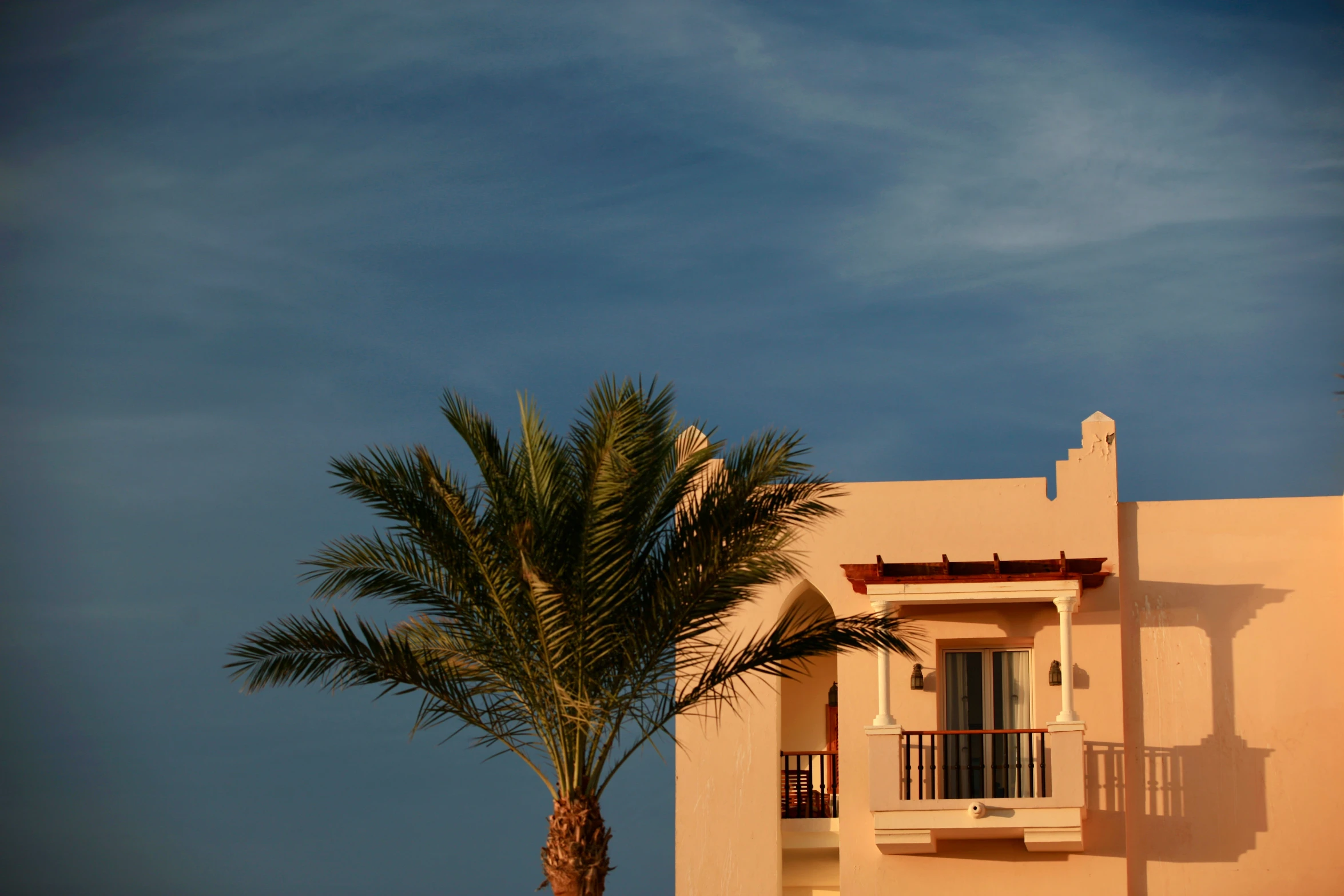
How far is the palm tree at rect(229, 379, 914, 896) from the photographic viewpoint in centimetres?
1252

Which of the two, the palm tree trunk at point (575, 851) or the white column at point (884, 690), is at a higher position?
the white column at point (884, 690)

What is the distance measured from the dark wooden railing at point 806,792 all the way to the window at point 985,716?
1.49 meters

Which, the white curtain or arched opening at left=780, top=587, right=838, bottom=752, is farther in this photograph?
arched opening at left=780, top=587, right=838, bottom=752

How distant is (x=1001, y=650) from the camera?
59.4 feet

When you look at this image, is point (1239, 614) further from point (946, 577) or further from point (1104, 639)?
point (946, 577)

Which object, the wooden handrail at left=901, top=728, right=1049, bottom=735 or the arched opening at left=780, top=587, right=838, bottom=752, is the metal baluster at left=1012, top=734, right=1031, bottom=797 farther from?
the arched opening at left=780, top=587, right=838, bottom=752

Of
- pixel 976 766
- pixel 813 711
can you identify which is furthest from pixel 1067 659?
pixel 813 711

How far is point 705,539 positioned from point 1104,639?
704cm

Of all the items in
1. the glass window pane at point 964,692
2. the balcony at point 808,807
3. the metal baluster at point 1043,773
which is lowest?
the balcony at point 808,807

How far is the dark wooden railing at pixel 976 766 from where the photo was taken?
1711cm

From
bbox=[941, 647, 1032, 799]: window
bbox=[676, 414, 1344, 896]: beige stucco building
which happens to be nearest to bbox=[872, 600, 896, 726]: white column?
bbox=[676, 414, 1344, 896]: beige stucco building

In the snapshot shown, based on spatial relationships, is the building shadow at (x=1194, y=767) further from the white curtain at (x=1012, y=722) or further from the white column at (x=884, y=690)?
the white column at (x=884, y=690)

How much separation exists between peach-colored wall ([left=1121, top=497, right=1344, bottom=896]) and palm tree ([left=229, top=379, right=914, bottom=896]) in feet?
18.9

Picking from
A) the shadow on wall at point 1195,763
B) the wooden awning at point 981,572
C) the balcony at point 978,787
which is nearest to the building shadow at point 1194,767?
the shadow on wall at point 1195,763
